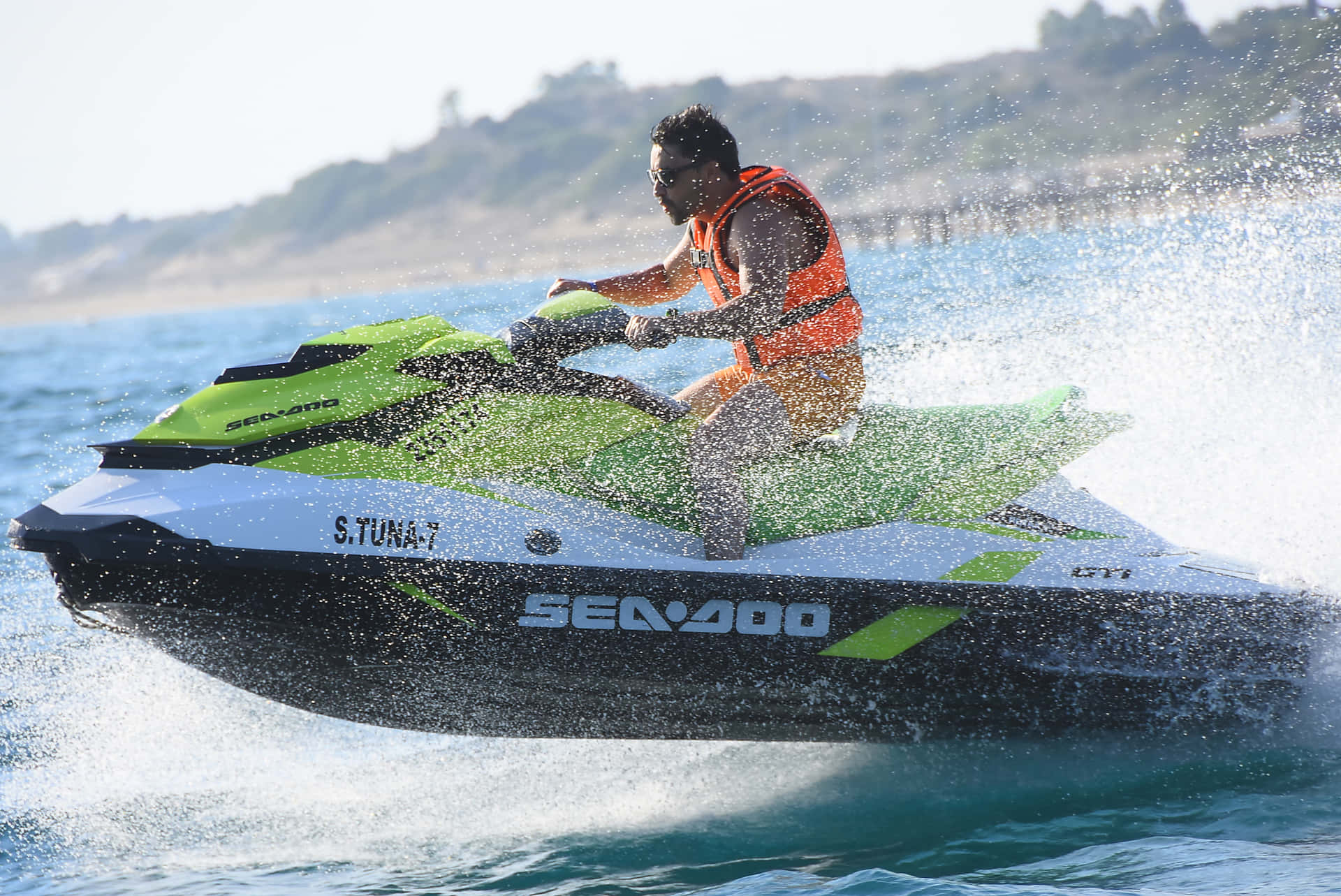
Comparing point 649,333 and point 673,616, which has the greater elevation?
point 649,333

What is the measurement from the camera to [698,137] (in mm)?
3420

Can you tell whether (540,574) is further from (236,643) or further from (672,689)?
(236,643)

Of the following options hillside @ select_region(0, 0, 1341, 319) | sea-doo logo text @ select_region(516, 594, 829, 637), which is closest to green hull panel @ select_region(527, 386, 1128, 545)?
sea-doo logo text @ select_region(516, 594, 829, 637)

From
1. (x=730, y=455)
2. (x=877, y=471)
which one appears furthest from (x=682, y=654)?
(x=877, y=471)

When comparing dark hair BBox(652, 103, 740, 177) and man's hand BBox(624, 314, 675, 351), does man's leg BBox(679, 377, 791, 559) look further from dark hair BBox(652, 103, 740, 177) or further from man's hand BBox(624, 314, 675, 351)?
dark hair BBox(652, 103, 740, 177)

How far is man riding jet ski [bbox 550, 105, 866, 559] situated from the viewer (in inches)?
133

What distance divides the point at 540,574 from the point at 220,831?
1453mm

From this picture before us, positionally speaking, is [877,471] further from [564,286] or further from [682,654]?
[564,286]

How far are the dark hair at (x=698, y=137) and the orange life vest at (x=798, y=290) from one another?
89 millimetres

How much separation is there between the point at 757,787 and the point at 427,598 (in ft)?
4.30

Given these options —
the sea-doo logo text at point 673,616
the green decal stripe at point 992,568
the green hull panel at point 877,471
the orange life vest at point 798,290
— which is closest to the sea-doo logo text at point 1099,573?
the green decal stripe at point 992,568

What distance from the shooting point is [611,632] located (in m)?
3.42

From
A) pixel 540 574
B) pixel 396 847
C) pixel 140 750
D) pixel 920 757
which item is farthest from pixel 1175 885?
pixel 140 750

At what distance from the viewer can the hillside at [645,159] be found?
64.9m
